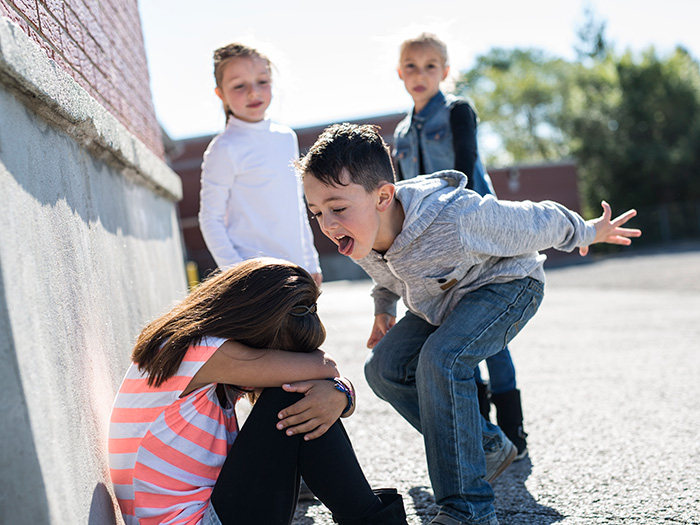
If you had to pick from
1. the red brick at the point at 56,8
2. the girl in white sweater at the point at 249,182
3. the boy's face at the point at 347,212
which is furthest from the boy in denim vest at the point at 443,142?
the red brick at the point at 56,8

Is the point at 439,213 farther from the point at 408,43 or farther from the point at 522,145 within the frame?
the point at 522,145

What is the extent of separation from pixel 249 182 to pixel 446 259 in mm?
1298

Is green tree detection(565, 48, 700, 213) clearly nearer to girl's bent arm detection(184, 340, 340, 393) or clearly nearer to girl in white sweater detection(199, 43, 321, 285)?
girl in white sweater detection(199, 43, 321, 285)

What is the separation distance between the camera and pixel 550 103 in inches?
2094

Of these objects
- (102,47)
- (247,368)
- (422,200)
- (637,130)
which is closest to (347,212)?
(422,200)

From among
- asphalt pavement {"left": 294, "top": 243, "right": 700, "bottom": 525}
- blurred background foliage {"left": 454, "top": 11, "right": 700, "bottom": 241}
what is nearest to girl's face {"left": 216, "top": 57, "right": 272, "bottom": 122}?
asphalt pavement {"left": 294, "top": 243, "right": 700, "bottom": 525}

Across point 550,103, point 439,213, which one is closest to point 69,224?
point 439,213

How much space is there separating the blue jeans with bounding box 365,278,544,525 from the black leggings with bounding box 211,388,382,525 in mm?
382

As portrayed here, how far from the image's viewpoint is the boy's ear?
257 centimetres

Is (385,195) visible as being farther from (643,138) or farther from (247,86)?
(643,138)

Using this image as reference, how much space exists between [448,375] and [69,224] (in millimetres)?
1327

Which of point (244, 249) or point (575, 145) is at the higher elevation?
point (575, 145)

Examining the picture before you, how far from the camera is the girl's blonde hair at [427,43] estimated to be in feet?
12.5

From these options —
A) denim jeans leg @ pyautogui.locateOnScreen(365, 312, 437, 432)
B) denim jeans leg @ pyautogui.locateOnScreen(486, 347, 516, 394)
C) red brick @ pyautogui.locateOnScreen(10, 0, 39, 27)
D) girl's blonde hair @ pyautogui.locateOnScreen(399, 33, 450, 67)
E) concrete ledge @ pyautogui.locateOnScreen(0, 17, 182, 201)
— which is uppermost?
girl's blonde hair @ pyautogui.locateOnScreen(399, 33, 450, 67)
